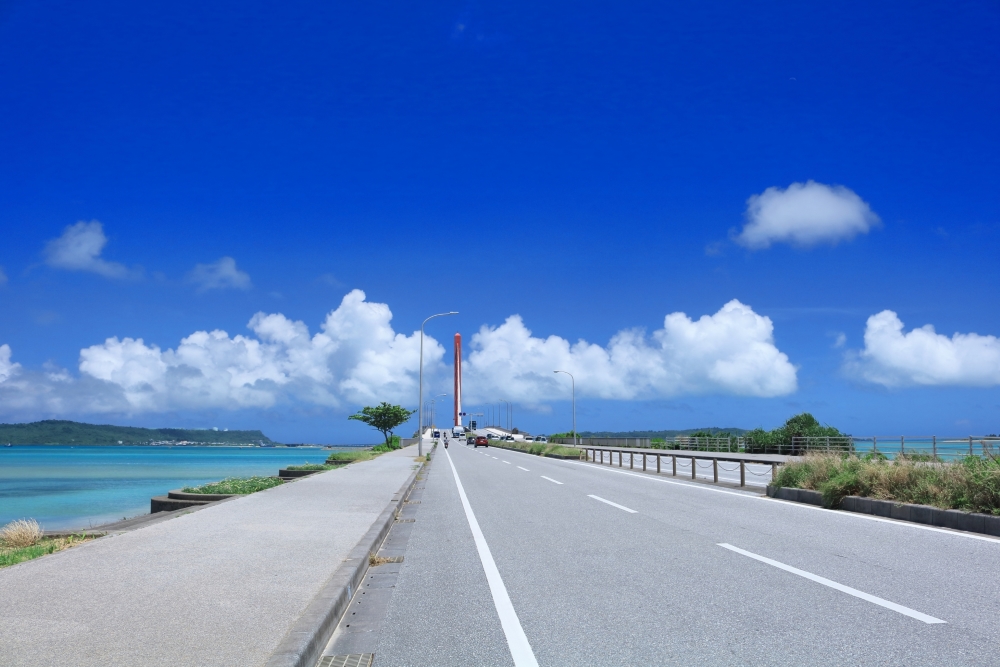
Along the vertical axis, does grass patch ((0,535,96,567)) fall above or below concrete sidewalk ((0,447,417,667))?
below

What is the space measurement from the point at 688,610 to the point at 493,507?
9370 mm

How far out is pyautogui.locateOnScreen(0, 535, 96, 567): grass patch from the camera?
8777 mm

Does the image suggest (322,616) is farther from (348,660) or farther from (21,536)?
(21,536)

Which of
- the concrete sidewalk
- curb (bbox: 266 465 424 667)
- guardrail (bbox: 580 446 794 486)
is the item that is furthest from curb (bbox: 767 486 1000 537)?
the concrete sidewalk

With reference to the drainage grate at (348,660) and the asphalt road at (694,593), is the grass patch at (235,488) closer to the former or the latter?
the asphalt road at (694,593)

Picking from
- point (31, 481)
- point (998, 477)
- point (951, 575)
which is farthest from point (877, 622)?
point (31, 481)

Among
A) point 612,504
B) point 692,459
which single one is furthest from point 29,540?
point 692,459

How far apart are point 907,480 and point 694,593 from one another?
7.98 metres

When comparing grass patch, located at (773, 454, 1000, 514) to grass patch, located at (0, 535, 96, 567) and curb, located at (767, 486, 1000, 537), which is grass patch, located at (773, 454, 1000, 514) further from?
grass patch, located at (0, 535, 96, 567)

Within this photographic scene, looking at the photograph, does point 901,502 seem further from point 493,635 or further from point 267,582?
point 267,582

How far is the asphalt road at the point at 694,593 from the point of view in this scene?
512cm

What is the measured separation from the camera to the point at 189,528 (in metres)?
10.4

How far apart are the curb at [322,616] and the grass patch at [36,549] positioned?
385cm

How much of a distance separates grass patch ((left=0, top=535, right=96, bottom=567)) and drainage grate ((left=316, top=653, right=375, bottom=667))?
16.8 feet
